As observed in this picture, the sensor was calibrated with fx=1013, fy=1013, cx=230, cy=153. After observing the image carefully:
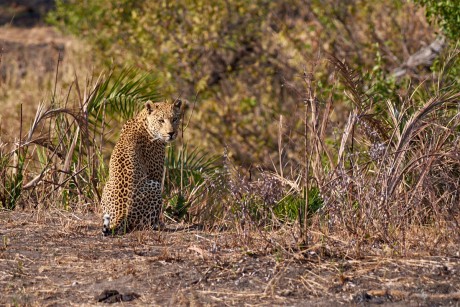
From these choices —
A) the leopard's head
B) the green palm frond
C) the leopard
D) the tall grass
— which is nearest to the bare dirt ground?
the tall grass

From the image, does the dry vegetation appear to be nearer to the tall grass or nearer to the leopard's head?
the tall grass

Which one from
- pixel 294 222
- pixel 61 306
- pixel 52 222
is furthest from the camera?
pixel 52 222

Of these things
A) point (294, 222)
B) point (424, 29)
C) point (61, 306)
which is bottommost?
point (61, 306)

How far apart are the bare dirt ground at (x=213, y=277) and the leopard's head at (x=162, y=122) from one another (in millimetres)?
1648

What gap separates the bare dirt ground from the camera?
5.99 m

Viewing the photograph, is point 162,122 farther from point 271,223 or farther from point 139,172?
point 271,223

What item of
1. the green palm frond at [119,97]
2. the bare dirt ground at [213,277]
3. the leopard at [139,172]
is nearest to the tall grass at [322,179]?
the green palm frond at [119,97]

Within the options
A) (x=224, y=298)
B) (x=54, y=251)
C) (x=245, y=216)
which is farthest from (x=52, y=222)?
(x=224, y=298)

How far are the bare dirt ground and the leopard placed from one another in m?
0.82

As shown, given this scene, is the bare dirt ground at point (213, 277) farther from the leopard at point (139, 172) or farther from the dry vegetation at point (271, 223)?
the leopard at point (139, 172)

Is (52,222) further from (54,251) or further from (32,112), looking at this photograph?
(32,112)

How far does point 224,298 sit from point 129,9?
43.7 feet

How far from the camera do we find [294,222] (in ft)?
22.8

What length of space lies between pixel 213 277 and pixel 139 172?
7.42 feet
